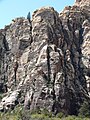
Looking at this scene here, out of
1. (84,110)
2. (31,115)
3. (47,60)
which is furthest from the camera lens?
(47,60)

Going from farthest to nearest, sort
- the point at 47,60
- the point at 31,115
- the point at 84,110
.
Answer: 1. the point at 47,60
2. the point at 84,110
3. the point at 31,115

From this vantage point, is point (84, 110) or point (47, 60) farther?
point (47, 60)

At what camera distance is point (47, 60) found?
97.4m

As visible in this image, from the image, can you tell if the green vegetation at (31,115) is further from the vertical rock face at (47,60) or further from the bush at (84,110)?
the vertical rock face at (47,60)

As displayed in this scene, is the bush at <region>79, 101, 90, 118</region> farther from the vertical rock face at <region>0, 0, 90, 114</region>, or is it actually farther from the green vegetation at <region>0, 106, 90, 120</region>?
the vertical rock face at <region>0, 0, 90, 114</region>

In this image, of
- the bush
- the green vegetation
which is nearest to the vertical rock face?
the bush

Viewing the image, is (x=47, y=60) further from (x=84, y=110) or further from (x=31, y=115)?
(x=31, y=115)

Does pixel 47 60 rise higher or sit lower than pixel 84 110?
higher

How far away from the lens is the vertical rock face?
302 ft

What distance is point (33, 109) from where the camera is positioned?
8962 cm

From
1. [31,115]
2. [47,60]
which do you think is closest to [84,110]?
[31,115]

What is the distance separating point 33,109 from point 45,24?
1061 inches

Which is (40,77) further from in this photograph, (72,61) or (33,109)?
(72,61)

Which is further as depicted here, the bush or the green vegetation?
the bush
